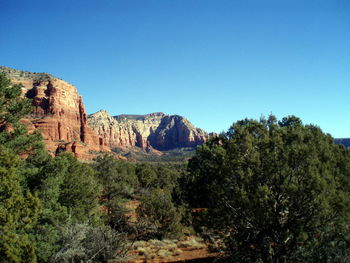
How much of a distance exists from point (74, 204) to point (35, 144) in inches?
236

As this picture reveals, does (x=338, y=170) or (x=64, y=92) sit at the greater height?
(x=64, y=92)

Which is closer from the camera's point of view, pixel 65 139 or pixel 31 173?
pixel 31 173

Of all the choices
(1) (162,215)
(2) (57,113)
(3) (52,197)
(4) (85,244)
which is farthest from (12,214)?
(2) (57,113)

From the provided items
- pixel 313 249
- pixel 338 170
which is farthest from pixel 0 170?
pixel 338 170

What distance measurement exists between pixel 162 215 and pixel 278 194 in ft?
54.9

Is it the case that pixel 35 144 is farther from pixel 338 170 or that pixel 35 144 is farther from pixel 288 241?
pixel 338 170

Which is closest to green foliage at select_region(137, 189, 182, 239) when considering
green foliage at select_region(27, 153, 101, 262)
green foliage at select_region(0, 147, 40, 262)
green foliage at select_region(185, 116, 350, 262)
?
green foliage at select_region(27, 153, 101, 262)

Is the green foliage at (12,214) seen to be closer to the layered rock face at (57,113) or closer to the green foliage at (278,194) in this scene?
the green foliage at (278,194)

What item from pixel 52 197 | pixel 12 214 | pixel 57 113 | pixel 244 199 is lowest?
pixel 52 197

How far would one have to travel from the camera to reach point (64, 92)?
490ft

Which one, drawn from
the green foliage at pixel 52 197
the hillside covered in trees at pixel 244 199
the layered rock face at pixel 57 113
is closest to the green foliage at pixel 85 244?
the hillside covered in trees at pixel 244 199

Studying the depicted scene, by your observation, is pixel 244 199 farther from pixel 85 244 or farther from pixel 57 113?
pixel 57 113

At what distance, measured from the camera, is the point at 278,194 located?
36.5ft

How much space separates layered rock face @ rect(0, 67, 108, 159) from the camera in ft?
403
